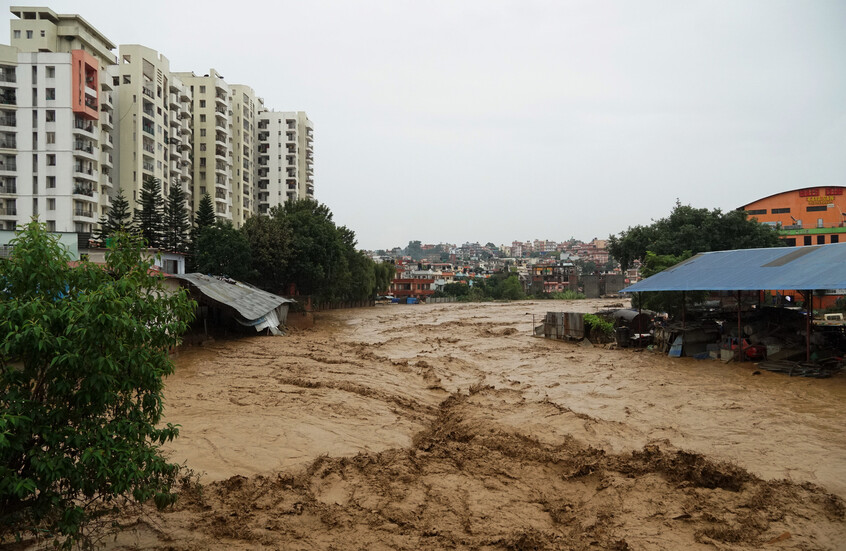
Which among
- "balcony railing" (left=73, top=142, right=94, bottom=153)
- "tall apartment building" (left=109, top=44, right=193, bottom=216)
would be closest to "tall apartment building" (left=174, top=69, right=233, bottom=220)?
"tall apartment building" (left=109, top=44, right=193, bottom=216)

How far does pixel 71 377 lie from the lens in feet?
15.1

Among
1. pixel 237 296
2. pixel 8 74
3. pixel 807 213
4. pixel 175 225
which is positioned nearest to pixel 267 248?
pixel 175 225

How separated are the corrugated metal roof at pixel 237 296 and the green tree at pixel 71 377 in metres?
19.1

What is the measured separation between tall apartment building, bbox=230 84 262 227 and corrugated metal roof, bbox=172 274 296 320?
46.7 meters

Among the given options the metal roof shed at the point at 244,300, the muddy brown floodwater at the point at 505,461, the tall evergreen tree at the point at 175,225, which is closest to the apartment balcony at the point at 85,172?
the tall evergreen tree at the point at 175,225

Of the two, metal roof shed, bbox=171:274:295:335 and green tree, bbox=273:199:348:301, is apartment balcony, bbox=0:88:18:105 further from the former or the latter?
metal roof shed, bbox=171:274:295:335

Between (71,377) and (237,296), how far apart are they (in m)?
23.4

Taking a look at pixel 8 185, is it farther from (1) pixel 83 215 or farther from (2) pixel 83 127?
(2) pixel 83 127

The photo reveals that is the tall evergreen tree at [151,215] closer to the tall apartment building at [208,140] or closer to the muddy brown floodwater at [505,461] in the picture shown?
the tall apartment building at [208,140]

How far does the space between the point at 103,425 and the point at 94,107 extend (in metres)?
52.5

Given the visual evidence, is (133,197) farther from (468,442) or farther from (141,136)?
(468,442)

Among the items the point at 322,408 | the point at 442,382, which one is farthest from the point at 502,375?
the point at 322,408

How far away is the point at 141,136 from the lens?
52625 mm

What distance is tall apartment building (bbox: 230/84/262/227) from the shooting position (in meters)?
76.0
